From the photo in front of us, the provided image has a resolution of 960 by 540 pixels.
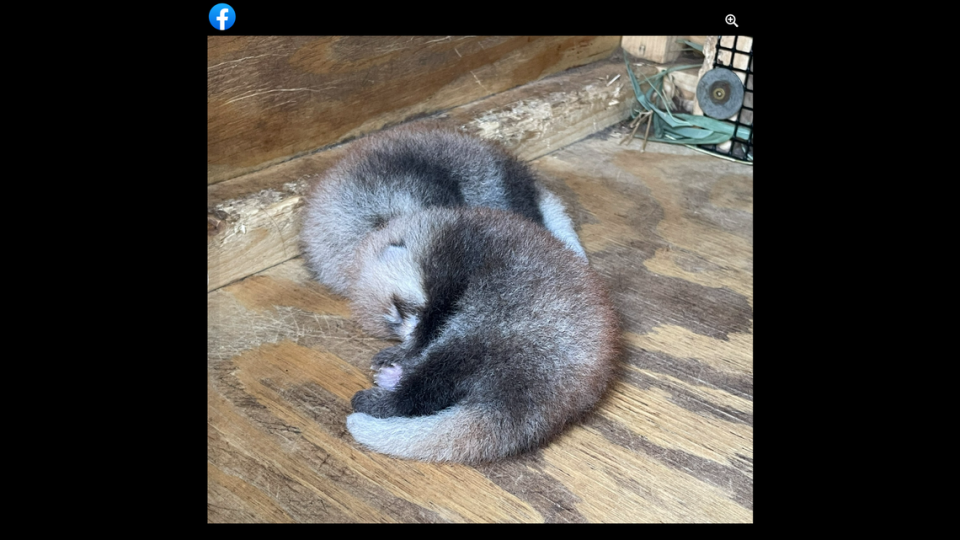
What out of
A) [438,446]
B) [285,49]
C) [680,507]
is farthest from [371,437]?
[285,49]

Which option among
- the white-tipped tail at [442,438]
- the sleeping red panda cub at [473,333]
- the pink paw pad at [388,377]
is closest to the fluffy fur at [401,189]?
the sleeping red panda cub at [473,333]

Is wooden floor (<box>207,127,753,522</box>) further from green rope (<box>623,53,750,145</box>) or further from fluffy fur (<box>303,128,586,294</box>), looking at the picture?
green rope (<box>623,53,750,145</box>)

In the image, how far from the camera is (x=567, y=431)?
1.68m

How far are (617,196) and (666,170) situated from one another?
314 mm

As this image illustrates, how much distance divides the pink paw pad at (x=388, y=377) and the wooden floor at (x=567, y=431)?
8cm

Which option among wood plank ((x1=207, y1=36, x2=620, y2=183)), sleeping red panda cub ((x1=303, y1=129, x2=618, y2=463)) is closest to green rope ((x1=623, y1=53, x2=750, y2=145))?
wood plank ((x1=207, y1=36, x2=620, y2=183))

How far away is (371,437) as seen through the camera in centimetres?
159

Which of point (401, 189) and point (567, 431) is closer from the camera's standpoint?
point (567, 431)

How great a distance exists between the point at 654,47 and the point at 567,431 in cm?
220

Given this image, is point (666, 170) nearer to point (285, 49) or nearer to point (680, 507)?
point (285, 49)

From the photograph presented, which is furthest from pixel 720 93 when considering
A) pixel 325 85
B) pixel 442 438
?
pixel 442 438

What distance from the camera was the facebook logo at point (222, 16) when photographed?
1.44 metres

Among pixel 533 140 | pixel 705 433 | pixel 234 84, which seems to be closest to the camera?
pixel 705 433

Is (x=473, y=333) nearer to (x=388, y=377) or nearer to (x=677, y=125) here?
(x=388, y=377)
